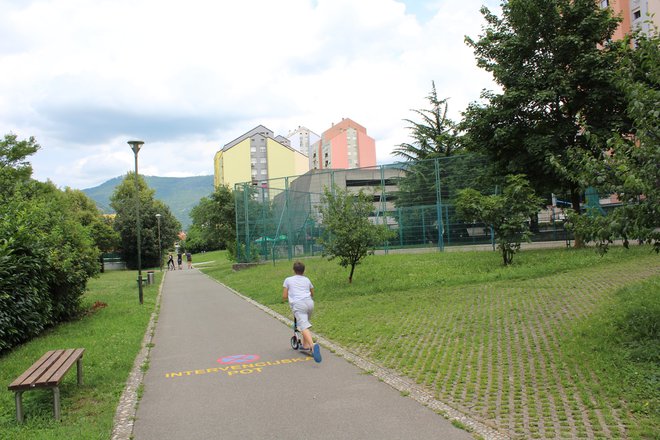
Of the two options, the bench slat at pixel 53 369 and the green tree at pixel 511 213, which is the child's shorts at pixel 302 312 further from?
the green tree at pixel 511 213

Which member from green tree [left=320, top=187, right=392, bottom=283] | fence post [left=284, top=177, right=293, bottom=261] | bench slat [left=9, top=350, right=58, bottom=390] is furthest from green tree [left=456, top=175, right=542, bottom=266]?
fence post [left=284, top=177, right=293, bottom=261]

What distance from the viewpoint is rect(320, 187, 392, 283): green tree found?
1465 centimetres

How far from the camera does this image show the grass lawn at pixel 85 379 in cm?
474

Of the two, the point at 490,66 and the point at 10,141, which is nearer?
the point at 490,66

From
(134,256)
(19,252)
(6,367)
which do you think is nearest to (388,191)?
(19,252)

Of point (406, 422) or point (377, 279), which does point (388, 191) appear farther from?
point (406, 422)

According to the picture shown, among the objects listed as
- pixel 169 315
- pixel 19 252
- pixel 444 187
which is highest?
pixel 444 187

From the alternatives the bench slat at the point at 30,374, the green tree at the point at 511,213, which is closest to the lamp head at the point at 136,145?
the green tree at the point at 511,213

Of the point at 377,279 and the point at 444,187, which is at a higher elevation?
the point at 444,187

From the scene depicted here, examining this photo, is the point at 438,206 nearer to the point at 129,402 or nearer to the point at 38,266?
the point at 38,266

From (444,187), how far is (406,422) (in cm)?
2272

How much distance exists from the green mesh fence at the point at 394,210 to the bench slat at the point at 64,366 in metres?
17.4

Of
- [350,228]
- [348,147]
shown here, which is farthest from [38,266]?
[348,147]

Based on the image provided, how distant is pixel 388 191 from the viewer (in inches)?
1085
